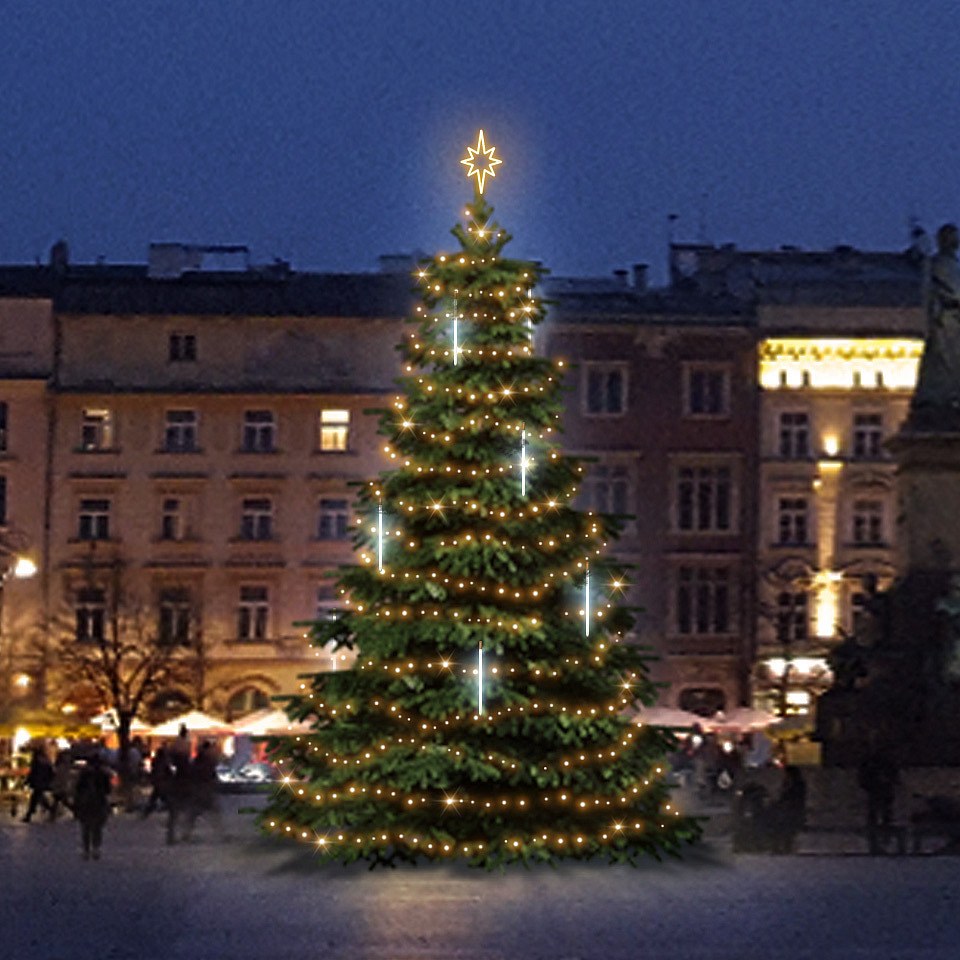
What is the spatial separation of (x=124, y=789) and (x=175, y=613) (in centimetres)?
2444

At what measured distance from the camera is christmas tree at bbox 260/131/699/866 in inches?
933

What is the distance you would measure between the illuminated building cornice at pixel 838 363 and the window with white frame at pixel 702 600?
198 inches

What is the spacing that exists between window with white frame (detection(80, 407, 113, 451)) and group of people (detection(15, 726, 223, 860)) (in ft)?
78.0

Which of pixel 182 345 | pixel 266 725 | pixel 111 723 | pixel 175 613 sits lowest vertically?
pixel 266 725

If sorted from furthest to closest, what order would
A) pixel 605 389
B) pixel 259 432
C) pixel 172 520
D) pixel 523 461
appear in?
pixel 605 389
pixel 259 432
pixel 172 520
pixel 523 461

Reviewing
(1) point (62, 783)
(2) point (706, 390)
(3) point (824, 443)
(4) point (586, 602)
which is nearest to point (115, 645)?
(2) point (706, 390)

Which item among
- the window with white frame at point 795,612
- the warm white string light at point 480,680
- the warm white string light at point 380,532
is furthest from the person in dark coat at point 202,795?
the window with white frame at point 795,612

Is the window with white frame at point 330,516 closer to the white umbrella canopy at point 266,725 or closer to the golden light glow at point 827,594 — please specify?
the golden light glow at point 827,594

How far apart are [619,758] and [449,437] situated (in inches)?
122

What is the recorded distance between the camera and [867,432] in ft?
236

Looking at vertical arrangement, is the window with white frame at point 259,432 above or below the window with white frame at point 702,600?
above

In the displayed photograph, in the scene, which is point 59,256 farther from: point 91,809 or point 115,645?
point 91,809

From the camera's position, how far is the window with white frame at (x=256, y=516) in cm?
7194

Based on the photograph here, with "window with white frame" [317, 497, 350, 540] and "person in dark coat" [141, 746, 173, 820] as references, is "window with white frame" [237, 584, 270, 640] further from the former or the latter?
"person in dark coat" [141, 746, 173, 820]
